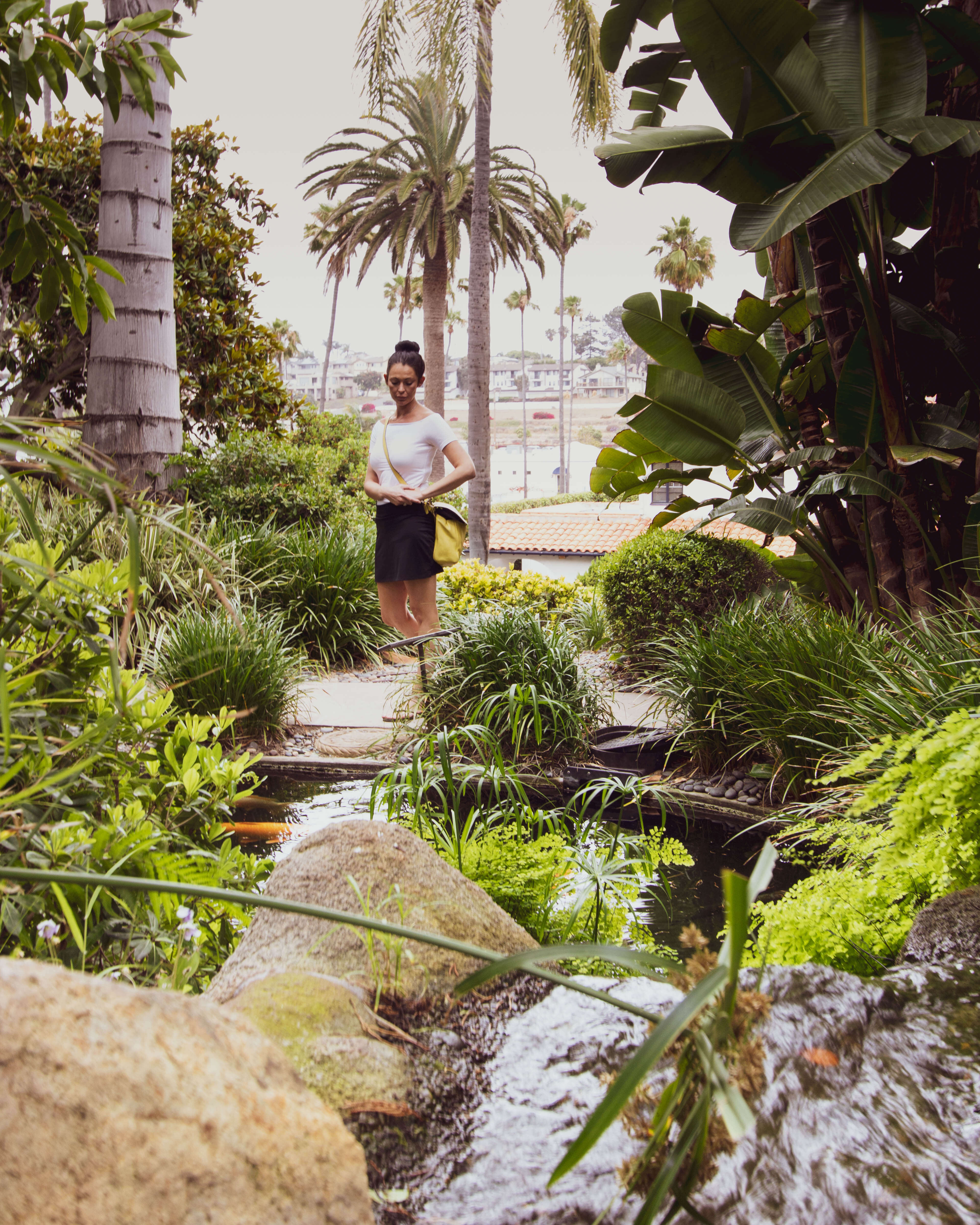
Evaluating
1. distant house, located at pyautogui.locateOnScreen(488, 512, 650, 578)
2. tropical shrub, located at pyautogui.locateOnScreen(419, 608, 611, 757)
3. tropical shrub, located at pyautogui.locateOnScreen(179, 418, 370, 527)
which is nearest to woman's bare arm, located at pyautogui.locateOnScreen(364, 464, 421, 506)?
tropical shrub, located at pyautogui.locateOnScreen(419, 608, 611, 757)

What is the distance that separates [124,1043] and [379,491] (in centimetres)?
495

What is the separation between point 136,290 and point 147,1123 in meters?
8.43

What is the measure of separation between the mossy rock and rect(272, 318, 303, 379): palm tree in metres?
21.5

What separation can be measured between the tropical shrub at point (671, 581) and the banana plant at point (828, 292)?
2.15 metres

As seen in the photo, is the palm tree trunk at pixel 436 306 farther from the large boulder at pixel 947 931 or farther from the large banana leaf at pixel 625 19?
the large boulder at pixel 947 931

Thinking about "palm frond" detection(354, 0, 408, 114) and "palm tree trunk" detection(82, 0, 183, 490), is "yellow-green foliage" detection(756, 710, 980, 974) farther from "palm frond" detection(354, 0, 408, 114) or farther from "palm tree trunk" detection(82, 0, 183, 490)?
"palm frond" detection(354, 0, 408, 114)

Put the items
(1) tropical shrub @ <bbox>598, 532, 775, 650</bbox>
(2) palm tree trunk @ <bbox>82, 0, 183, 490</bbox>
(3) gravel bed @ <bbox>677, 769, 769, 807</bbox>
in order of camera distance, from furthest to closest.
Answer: (1) tropical shrub @ <bbox>598, 532, 775, 650</bbox>
(2) palm tree trunk @ <bbox>82, 0, 183, 490</bbox>
(3) gravel bed @ <bbox>677, 769, 769, 807</bbox>

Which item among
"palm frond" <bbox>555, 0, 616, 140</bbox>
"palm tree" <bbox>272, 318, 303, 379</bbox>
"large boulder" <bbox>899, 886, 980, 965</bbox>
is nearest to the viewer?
"large boulder" <bbox>899, 886, 980, 965</bbox>

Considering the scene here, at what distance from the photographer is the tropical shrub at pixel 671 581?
8930mm

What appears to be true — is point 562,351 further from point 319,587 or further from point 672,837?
point 672,837

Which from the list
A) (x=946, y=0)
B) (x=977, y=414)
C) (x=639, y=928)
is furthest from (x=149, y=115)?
(x=946, y=0)

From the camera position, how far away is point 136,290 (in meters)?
7.99

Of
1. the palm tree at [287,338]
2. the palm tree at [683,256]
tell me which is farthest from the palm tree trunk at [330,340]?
the palm tree at [683,256]

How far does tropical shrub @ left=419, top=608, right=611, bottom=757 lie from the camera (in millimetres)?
5559
